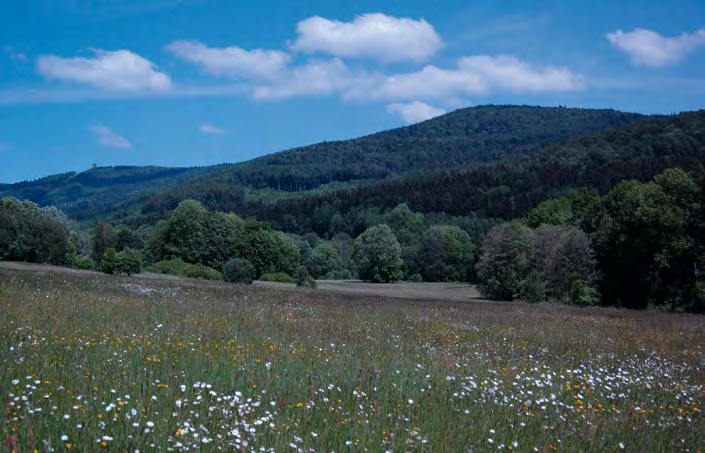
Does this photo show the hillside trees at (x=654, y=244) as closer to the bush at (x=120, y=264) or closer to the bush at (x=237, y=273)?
the bush at (x=237, y=273)

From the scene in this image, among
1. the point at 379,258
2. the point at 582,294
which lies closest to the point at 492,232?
the point at 582,294

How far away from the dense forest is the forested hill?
0.45 m

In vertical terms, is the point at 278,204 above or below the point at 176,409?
above

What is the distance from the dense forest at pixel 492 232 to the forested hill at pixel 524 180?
45 centimetres

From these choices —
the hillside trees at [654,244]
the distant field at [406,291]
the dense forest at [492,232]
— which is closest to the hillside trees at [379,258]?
the dense forest at [492,232]

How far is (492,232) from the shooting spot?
2557 inches

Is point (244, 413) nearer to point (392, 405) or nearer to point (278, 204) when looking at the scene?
point (392, 405)

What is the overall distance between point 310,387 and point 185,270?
61576 millimetres

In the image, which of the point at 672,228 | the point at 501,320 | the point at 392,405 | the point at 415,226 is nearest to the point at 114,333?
the point at 392,405

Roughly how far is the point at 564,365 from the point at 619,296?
46.0m

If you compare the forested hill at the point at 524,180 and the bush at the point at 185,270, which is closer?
the bush at the point at 185,270

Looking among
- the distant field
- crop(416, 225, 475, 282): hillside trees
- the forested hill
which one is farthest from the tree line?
the forested hill

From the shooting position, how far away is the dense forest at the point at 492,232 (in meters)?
48.4

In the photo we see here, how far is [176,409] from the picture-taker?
265 inches
